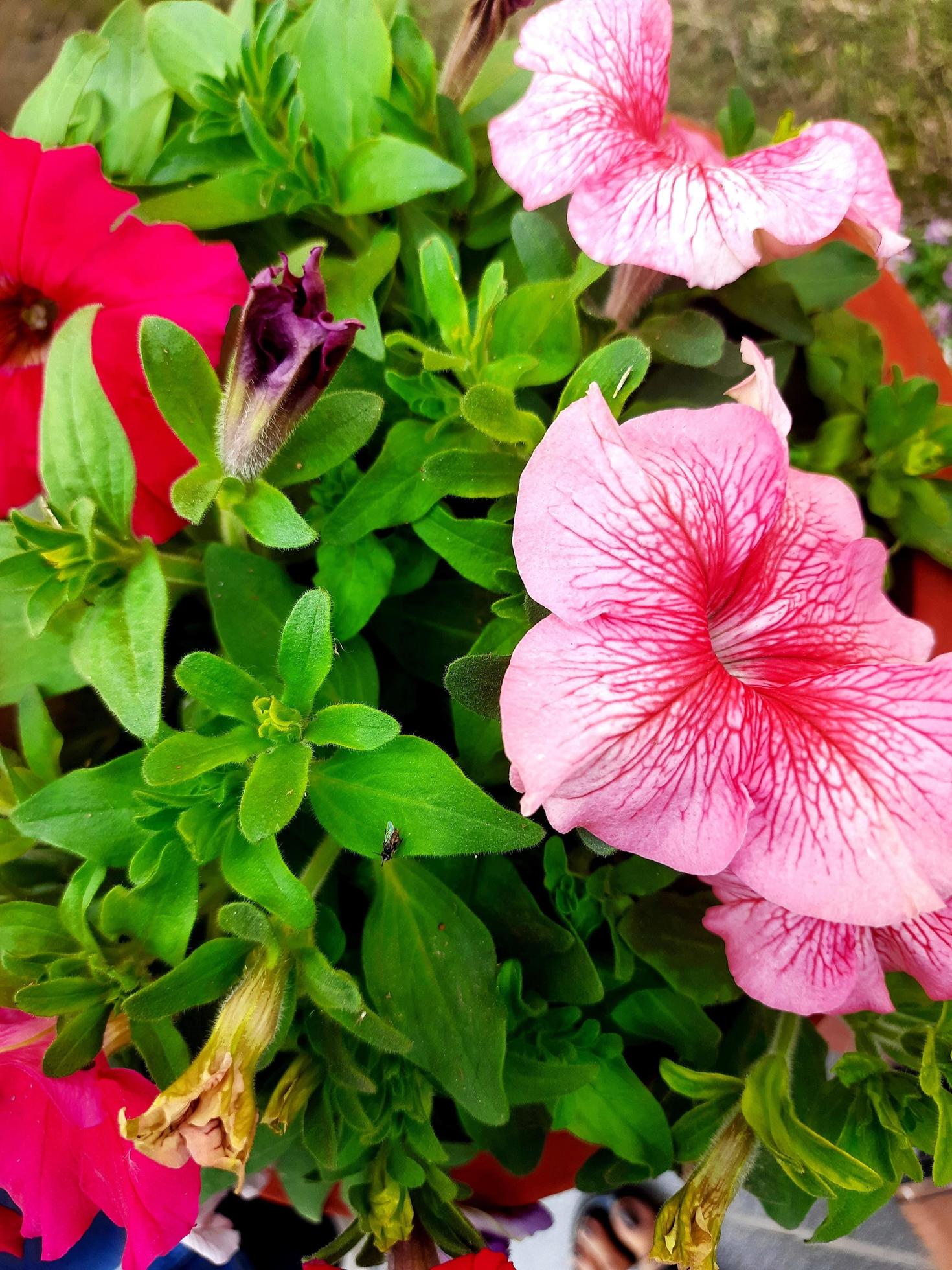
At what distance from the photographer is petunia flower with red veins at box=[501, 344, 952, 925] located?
369 millimetres

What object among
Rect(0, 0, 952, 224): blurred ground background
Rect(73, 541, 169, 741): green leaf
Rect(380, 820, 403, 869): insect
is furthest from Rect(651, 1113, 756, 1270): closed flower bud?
Rect(0, 0, 952, 224): blurred ground background

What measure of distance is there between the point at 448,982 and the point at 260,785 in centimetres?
16

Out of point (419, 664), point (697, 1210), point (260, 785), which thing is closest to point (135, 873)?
point (260, 785)

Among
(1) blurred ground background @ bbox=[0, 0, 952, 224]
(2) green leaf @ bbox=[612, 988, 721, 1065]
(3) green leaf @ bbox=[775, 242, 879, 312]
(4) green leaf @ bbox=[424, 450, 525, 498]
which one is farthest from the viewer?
(1) blurred ground background @ bbox=[0, 0, 952, 224]

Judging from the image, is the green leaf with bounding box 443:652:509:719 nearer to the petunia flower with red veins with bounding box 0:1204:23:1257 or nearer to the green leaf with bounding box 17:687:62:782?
the green leaf with bounding box 17:687:62:782

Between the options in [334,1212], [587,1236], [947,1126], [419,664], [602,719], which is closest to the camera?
[602,719]

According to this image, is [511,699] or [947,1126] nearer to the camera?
[511,699]

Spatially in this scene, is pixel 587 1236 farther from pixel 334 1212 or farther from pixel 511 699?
pixel 511 699

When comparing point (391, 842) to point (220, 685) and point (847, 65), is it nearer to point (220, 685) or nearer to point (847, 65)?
point (220, 685)

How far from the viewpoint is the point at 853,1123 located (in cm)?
53

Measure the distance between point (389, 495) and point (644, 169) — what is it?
0.67ft

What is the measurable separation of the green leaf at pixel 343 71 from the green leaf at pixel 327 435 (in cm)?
20

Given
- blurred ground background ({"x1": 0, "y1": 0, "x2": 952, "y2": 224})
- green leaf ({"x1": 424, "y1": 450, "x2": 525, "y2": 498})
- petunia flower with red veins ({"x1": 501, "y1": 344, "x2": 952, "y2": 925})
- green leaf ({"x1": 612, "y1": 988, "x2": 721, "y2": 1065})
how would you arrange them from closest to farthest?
petunia flower with red veins ({"x1": 501, "y1": 344, "x2": 952, "y2": 925}) < green leaf ({"x1": 424, "y1": 450, "x2": 525, "y2": 498}) < green leaf ({"x1": 612, "y1": 988, "x2": 721, "y2": 1065}) < blurred ground background ({"x1": 0, "y1": 0, "x2": 952, "y2": 224})

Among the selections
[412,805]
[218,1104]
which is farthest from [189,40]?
[218,1104]
